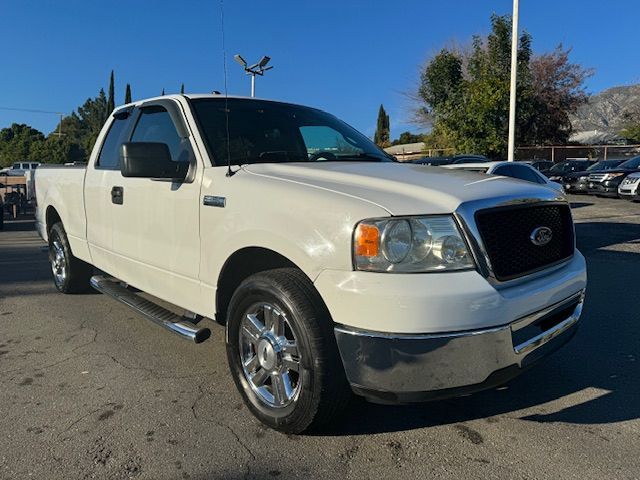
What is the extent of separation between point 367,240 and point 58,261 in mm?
4861

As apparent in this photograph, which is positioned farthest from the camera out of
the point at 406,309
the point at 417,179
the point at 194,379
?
the point at 194,379

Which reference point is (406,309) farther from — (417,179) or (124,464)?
(124,464)

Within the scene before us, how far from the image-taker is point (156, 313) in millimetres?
3930

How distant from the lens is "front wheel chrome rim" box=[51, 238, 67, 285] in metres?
5.91

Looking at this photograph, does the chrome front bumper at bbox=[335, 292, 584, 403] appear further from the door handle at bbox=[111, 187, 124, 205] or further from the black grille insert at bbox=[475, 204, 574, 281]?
the door handle at bbox=[111, 187, 124, 205]

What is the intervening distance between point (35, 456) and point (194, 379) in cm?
115

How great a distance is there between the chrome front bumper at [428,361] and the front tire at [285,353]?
0.12 meters

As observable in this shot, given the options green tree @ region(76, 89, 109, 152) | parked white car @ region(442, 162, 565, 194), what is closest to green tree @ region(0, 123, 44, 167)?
green tree @ region(76, 89, 109, 152)

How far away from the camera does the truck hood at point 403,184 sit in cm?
258

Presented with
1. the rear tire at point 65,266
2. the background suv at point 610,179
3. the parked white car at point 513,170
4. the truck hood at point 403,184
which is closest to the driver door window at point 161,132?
the truck hood at point 403,184

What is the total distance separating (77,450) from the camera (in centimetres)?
282

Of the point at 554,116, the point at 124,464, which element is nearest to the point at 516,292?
the point at 124,464

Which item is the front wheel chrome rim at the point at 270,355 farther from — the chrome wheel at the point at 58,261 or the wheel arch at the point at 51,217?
the wheel arch at the point at 51,217

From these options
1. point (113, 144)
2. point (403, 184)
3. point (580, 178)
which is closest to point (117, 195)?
point (113, 144)
